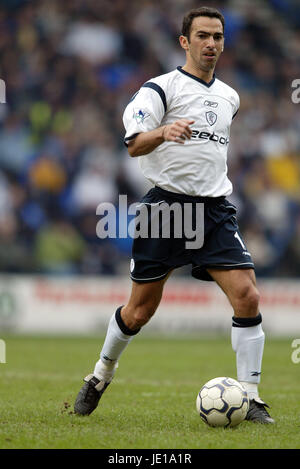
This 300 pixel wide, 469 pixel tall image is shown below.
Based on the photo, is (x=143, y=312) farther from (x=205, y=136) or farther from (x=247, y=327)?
(x=205, y=136)

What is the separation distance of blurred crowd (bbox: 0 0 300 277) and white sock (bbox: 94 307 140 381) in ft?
26.9

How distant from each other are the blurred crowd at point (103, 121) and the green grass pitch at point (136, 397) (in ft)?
8.50

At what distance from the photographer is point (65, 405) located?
5.64 metres

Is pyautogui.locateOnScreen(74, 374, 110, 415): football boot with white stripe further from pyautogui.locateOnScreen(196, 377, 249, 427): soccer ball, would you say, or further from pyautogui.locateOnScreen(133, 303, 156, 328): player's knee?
pyautogui.locateOnScreen(196, 377, 249, 427): soccer ball

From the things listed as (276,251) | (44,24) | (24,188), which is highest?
(44,24)

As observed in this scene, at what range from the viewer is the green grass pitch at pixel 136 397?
445cm

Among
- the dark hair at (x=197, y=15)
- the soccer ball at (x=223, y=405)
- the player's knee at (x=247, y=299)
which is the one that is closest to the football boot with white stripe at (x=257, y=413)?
the soccer ball at (x=223, y=405)

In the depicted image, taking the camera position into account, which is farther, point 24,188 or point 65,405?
point 24,188

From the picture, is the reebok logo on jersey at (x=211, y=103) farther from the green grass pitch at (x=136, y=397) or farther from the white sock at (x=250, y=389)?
the green grass pitch at (x=136, y=397)

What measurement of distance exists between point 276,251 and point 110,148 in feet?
12.0

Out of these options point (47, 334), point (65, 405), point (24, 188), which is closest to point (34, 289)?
point (47, 334)

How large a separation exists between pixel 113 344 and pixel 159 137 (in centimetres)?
152

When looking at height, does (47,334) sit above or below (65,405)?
below
